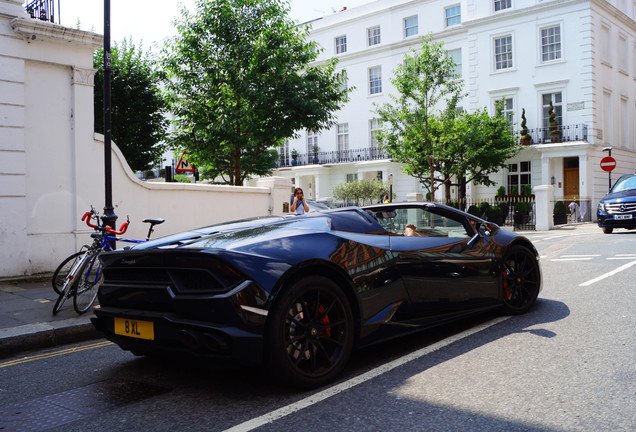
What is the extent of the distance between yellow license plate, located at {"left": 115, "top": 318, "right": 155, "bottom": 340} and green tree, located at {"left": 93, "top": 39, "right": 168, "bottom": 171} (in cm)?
1859

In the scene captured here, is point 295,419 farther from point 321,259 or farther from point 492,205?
point 492,205

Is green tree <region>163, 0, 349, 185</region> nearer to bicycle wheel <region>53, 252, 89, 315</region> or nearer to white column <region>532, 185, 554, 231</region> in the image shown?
white column <region>532, 185, 554, 231</region>

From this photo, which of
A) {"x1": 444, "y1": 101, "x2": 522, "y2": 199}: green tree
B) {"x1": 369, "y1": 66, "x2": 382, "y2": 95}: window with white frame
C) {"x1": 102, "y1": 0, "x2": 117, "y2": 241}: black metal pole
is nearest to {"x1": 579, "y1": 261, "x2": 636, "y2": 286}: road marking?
{"x1": 102, "y1": 0, "x2": 117, "y2": 241}: black metal pole

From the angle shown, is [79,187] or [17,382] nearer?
[17,382]

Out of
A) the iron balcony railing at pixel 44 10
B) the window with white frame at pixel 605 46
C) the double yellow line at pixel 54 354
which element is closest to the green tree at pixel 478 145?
the window with white frame at pixel 605 46

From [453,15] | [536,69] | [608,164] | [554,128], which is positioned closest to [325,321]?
[608,164]

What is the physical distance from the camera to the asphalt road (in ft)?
10.3

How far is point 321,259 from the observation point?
3.82 metres

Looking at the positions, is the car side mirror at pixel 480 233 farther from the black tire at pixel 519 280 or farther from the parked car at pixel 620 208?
the parked car at pixel 620 208

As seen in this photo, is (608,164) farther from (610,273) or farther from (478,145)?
(610,273)

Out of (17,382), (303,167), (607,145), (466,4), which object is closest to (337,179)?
(303,167)

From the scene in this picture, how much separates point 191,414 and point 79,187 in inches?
322

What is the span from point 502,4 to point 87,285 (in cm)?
3213

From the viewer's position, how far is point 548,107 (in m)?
31.6
